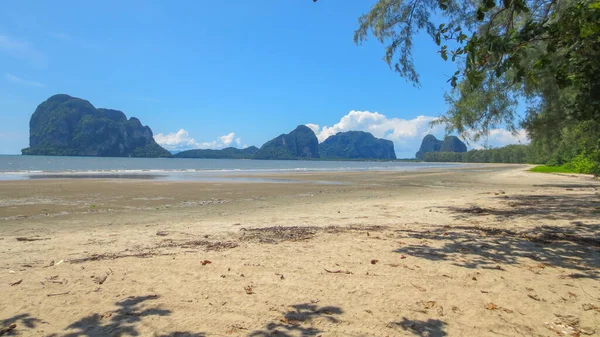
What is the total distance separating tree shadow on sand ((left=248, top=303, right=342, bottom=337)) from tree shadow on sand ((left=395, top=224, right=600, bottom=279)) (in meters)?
2.76

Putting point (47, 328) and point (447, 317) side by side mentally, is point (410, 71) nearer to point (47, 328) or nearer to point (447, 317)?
point (447, 317)

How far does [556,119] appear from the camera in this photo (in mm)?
15766

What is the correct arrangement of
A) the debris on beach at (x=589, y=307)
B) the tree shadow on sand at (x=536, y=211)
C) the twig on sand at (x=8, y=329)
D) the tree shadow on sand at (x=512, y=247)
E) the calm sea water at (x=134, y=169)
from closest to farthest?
the twig on sand at (x=8, y=329), the debris on beach at (x=589, y=307), the tree shadow on sand at (x=512, y=247), the tree shadow on sand at (x=536, y=211), the calm sea water at (x=134, y=169)

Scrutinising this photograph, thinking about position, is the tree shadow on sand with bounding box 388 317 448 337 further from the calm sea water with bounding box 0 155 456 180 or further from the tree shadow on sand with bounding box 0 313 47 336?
the calm sea water with bounding box 0 155 456 180

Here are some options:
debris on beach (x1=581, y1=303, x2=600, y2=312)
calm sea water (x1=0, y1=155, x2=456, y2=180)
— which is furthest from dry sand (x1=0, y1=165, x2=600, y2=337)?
calm sea water (x1=0, y1=155, x2=456, y2=180)

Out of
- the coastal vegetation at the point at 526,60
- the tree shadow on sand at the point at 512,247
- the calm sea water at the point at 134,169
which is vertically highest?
the coastal vegetation at the point at 526,60

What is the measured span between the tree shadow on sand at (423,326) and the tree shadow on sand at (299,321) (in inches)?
26.3

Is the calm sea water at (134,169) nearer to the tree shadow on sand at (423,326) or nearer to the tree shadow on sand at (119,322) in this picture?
the tree shadow on sand at (119,322)

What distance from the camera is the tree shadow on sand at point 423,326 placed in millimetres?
3539

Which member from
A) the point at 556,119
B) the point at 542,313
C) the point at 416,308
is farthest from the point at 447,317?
the point at 556,119

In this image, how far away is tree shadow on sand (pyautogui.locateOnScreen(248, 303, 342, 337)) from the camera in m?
3.52

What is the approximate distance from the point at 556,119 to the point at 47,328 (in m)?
18.7

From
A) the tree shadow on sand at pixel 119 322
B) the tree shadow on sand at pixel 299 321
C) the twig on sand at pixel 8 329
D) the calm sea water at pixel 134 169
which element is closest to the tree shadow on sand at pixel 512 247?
the tree shadow on sand at pixel 299 321

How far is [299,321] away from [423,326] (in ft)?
4.14
